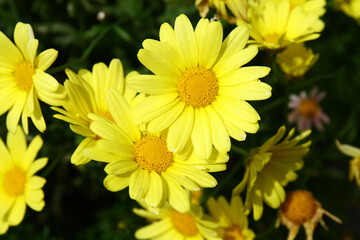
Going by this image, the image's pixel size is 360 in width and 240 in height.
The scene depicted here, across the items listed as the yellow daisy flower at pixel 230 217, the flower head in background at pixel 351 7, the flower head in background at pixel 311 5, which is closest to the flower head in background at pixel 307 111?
the flower head in background at pixel 351 7

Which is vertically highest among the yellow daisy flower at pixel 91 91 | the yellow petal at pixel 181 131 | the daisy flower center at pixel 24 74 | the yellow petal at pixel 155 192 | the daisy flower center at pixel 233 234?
the daisy flower center at pixel 24 74

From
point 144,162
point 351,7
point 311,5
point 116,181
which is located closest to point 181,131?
point 144,162

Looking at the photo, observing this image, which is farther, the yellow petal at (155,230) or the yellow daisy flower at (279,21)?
the yellow petal at (155,230)

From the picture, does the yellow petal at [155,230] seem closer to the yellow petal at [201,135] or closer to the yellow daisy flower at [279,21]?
the yellow petal at [201,135]

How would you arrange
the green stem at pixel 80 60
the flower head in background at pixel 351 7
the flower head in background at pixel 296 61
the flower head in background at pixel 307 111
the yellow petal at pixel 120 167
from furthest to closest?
the flower head in background at pixel 307 111 < the flower head in background at pixel 351 7 < the flower head in background at pixel 296 61 < the green stem at pixel 80 60 < the yellow petal at pixel 120 167

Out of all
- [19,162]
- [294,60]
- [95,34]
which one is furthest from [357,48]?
[19,162]

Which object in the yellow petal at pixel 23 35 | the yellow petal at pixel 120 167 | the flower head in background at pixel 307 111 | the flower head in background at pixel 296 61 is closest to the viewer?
the yellow petal at pixel 120 167

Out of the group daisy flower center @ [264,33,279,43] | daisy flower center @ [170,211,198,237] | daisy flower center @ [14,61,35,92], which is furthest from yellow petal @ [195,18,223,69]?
daisy flower center @ [170,211,198,237]
